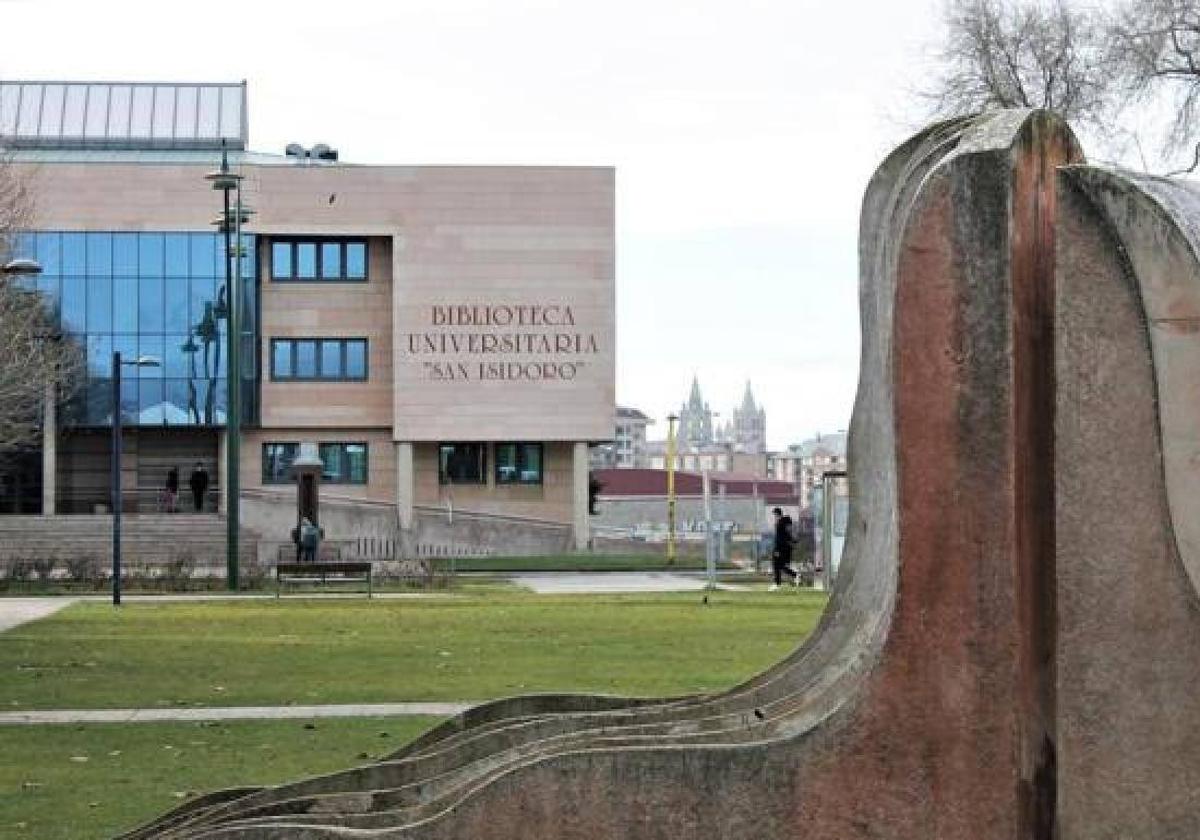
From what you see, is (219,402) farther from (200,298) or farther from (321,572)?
(321,572)

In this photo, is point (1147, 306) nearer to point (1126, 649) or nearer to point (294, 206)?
point (1126, 649)

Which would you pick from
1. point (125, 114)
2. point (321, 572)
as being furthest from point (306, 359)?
point (321, 572)

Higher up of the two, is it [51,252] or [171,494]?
[51,252]

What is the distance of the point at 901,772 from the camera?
6852 mm

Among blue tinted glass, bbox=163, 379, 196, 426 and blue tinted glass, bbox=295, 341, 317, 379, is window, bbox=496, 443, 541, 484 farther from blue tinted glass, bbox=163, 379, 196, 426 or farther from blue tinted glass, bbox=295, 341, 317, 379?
blue tinted glass, bbox=163, 379, 196, 426

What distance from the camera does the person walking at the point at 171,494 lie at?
7169 cm

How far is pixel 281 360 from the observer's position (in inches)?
2948

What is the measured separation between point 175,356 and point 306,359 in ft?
16.2

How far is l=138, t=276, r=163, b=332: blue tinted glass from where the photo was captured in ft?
236

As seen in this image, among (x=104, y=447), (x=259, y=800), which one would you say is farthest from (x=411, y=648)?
(x=104, y=447)

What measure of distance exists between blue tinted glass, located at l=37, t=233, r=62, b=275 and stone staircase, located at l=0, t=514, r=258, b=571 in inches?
344

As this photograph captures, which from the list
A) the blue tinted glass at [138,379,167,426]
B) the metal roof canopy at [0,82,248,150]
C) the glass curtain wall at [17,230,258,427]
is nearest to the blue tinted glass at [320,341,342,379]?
the glass curtain wall at [17,230,258,427]

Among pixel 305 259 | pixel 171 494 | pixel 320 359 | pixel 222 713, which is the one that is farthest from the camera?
pixel 320 359

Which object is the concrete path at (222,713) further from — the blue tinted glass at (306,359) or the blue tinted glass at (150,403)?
the blue tinted glass at (306,359)
